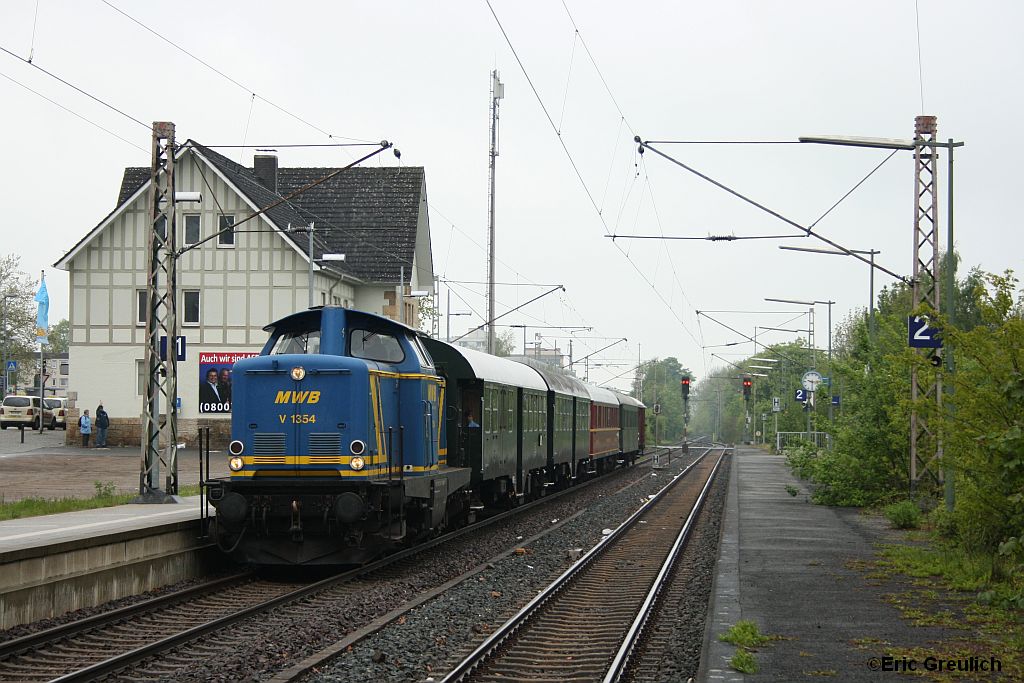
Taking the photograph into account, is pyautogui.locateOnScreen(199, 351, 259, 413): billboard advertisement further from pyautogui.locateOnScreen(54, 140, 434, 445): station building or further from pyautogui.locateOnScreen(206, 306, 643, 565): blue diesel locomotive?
pyautogui.locateOnScreen(206, 306, 643, 565): blue diesel locomotive

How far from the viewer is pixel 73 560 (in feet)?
39.3

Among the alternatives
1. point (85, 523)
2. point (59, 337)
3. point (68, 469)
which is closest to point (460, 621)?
point (85, 523)

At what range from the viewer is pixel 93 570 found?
12344 millimetres

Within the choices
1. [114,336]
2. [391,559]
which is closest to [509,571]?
[391,559]

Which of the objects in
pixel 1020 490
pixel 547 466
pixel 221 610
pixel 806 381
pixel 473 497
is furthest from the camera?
pixel 806 381

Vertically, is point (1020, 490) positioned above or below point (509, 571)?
above

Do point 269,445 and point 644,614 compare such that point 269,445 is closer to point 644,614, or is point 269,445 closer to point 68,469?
point 644,614

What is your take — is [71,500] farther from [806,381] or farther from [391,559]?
[806,381]

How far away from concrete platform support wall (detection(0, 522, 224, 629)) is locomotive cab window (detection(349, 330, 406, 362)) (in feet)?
10.1

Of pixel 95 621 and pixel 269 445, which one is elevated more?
pixel 269 445

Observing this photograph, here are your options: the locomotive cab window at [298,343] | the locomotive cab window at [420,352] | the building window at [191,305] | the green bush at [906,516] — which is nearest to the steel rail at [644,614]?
the green bush at [906,516]

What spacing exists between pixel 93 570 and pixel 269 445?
2.74m

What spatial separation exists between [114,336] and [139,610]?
33.3m

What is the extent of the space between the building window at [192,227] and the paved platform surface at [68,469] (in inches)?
330
